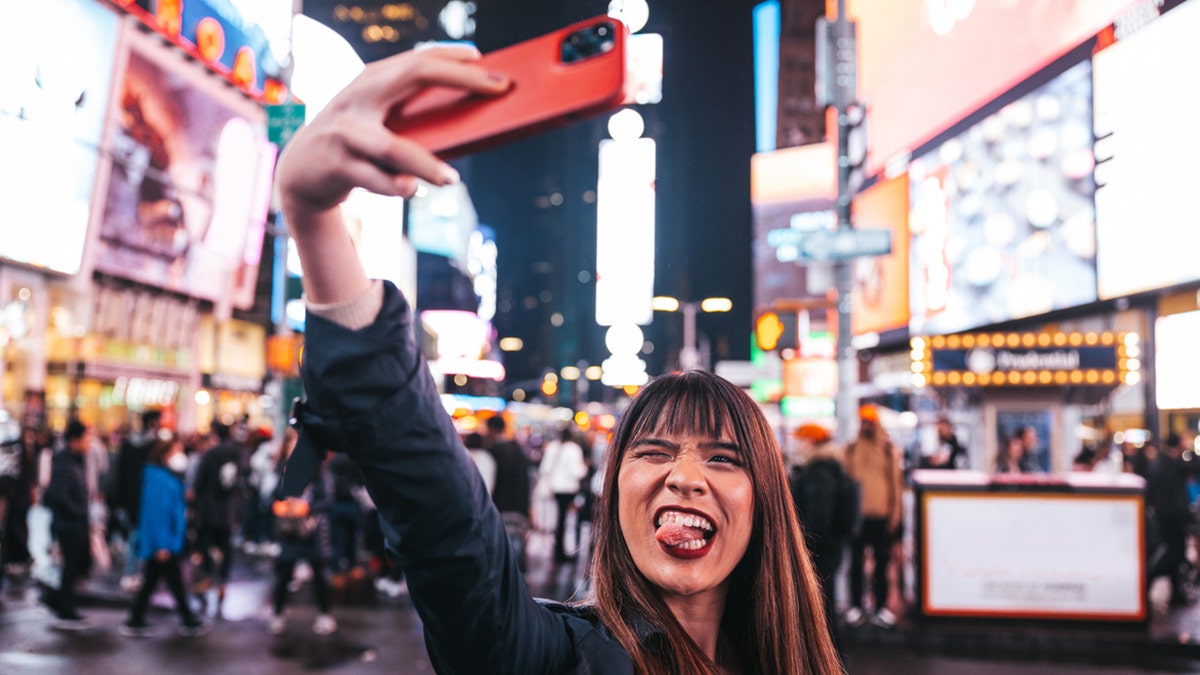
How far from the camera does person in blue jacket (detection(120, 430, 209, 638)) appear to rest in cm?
884

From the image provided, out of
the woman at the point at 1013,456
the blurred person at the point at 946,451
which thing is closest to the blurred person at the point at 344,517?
the blurred person at the point at 946,451

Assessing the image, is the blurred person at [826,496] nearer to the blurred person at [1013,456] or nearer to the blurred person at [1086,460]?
the blurred person at [1013,456]

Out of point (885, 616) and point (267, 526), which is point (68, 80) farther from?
point (885, 616)

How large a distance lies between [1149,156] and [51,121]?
23.7 meters

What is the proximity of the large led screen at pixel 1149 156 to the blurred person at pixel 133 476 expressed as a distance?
19086mm

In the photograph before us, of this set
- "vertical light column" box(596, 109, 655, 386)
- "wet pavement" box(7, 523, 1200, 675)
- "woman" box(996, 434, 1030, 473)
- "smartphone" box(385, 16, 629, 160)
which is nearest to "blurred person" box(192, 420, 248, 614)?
"wet pavement" box(7, 523, 1200, 675)

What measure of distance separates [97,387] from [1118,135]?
2855 cm

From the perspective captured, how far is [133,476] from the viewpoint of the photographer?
11.9 meters

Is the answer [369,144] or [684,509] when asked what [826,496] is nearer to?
[684,509]

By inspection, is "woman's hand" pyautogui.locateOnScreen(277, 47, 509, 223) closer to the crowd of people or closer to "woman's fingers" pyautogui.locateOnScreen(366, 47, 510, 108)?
"woman's fingers" pyautogui.locateOnScreen(366, 47, 510, 108)

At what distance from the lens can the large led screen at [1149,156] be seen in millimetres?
19156

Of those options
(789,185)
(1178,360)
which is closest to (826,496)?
(1178,360)

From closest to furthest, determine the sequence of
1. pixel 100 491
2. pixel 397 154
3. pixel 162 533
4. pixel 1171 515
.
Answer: pixel 397 154, pixel 162 533, pixel 1171 515, pixel 100 491

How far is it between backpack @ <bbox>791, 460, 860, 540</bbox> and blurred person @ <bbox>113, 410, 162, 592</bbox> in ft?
24.8
